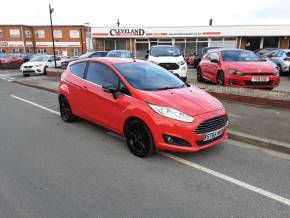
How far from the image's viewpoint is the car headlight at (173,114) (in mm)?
4333

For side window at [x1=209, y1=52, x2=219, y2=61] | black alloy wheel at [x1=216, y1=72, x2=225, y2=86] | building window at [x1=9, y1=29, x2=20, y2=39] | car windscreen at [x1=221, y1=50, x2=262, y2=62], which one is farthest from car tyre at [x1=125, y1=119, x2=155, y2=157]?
building window at [x1=9, y1=29, x2=20, y2=39]

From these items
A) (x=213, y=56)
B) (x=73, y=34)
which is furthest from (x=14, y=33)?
(x=213, y=56)

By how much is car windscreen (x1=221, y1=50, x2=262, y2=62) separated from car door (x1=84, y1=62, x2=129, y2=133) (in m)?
5.84

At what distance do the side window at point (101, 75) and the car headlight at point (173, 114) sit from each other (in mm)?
1206

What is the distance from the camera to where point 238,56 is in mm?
10094

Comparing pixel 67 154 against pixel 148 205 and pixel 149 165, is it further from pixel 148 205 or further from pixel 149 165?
pixel 148 205

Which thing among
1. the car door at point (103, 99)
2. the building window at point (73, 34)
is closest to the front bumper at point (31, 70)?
the car door at point (103, 99)

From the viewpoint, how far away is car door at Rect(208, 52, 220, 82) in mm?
10144

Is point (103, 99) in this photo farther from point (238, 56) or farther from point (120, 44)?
point (120, 44)

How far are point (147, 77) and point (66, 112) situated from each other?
2719 millimetres

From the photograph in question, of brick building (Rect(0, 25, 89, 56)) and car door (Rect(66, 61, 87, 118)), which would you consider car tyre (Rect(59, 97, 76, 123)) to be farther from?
brick building (Rect(0, 25, 89, 56))

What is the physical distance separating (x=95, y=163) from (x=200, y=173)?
1740 mm

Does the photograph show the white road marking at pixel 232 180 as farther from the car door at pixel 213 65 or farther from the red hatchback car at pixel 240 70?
the car door at pixel 213 65

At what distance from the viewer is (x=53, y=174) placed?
13.6 feet
